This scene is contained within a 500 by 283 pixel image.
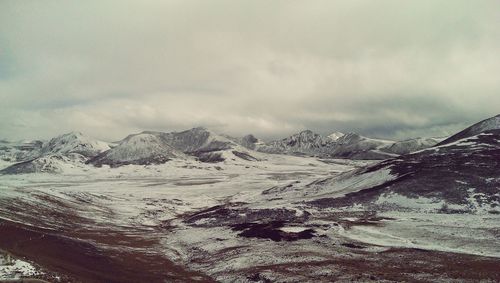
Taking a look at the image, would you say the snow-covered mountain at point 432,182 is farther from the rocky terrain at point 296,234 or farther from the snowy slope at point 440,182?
the rocky terrain at point 296,234

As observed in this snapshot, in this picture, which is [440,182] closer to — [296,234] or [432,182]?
[432,182]

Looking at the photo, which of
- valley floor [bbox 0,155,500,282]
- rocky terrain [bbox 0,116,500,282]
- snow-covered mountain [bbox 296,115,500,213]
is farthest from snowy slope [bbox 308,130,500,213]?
valley floor [bbox 0,155,500,282]

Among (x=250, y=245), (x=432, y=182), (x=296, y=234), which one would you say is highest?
(x=432, y=182)

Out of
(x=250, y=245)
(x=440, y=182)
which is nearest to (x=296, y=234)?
(x=250, y=245)

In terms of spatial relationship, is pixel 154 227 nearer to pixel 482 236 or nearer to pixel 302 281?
pixel 302 281

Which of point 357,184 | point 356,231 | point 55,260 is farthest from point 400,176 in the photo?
point 55,260

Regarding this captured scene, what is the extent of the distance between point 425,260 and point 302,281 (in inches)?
721

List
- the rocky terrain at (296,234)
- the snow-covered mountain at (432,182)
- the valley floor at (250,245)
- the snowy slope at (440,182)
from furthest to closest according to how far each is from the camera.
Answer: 1. the snow-covered mountain at (432,182)
2. the snowy slope at (440,182)
3. the rocky terrain at (296,234)
4. the valley floor at (250,245)

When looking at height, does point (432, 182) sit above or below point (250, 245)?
above

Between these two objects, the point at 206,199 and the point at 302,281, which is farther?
the point at 206,199

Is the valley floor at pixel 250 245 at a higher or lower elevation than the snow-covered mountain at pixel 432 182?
lower

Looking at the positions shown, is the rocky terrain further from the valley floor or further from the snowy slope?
the snowy slope

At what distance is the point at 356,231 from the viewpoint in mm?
77062

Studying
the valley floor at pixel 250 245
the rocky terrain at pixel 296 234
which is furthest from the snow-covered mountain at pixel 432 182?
the valley floor at pixel 250 245
